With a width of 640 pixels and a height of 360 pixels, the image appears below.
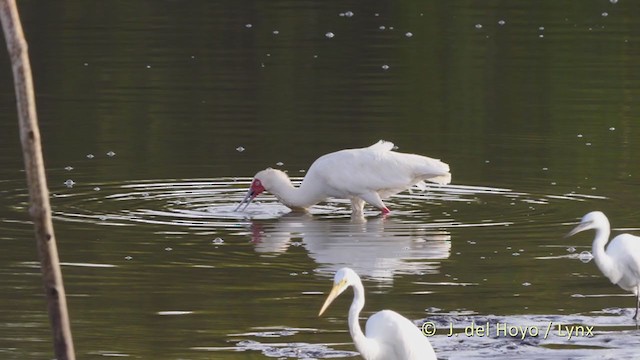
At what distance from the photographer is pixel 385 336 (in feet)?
27.6

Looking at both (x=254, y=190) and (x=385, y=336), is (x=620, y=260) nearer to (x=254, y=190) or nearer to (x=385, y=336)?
(x=385, y=336)

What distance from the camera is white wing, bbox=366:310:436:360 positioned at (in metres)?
8.23

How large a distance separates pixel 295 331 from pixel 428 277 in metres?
2.05

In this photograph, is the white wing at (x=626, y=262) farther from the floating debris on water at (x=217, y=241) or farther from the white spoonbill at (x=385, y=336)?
the floating debris on water at (x=217, y=241)

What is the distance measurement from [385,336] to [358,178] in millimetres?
6524

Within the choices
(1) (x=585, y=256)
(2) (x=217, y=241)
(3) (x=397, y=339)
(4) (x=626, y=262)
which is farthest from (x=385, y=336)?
(2) (x=217, y=241)

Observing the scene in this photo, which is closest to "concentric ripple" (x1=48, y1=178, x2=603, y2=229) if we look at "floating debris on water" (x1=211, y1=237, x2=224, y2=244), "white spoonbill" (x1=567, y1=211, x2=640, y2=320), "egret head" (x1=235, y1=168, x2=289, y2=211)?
"egret head" (x1=235, y1=168, x2=289, y2=211)

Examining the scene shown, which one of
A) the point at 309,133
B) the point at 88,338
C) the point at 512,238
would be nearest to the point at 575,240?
the point at 512,238

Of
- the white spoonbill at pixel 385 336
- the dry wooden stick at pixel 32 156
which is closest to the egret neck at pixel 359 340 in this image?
the white spoonbill at pixel 385 336

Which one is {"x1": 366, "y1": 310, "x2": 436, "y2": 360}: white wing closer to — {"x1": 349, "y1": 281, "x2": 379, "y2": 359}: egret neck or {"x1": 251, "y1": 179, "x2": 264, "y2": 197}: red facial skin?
{"x1": 349, "y1": 281, "x2": 379, "y2": 359}: egret neck

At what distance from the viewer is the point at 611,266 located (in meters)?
10.5

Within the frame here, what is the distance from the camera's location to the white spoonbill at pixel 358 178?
14.9 metres

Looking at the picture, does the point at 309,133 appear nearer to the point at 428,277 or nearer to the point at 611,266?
the point at 428,277

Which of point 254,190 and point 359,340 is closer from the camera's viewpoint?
point 359,340
